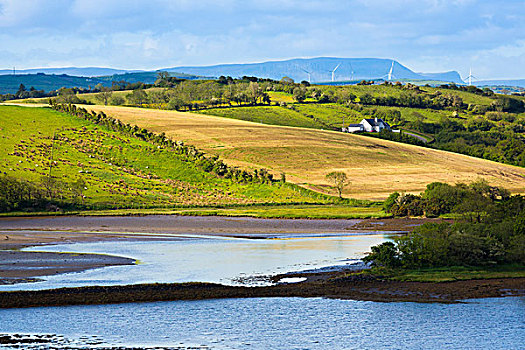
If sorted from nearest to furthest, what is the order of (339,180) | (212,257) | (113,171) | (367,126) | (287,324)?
(287,324) → (212,257) → (339,180) → (113,171) → (367,126)

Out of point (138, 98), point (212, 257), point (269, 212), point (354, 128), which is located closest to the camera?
point (212, 257)

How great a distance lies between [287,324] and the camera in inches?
1067

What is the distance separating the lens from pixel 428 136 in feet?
506

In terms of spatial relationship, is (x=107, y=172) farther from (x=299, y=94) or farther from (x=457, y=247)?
(x=299, y=94)

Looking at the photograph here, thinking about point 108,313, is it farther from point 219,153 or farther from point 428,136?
point 428,136

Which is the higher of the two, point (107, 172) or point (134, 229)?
point (107, 172)

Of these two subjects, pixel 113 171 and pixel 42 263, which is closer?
pixel 42 263

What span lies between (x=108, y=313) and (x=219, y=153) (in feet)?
258

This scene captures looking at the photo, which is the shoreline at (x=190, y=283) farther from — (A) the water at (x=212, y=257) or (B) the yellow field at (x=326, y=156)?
(B) the yellow field at (x=326, y=156)

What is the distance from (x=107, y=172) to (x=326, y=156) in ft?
126

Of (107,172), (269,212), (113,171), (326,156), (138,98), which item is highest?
(138,98)

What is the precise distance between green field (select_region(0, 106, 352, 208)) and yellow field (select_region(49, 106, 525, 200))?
884 centimetres

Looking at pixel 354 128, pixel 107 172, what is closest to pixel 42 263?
pixel 107 172

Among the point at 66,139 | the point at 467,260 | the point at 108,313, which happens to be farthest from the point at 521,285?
the point at 66,139
